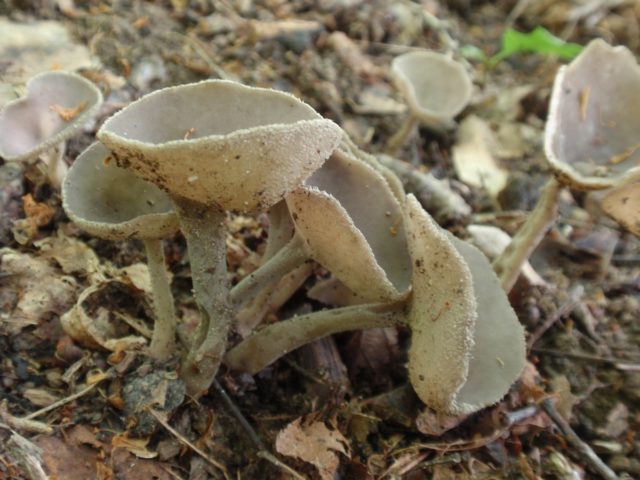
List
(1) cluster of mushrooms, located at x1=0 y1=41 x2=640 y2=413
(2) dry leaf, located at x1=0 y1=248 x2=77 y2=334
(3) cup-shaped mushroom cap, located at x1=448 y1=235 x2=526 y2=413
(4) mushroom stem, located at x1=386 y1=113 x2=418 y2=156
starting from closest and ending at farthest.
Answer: (1) cluster of mushrooms, located at x1=0 y1=41 x2=640 y2=413 < (3) cup-shaped mushroom cap, located at x1=448 y1=235 x2=526 y2=413 < (2) dry leaf, located at x1=0 y1=248 x2=77 y2=334 < (4) mushroom stem, located at x1=386 y1=113 x2=418 y2=156

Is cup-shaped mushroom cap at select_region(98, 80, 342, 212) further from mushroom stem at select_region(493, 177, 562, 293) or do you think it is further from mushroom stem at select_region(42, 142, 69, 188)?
mushroom stem at select_region(493, 177, 562, 293)

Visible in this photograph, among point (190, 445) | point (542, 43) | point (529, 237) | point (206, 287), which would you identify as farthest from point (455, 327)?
point (542, 43)

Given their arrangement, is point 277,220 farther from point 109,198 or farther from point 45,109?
point 45,109

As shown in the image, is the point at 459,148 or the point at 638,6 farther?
the point at 638,6

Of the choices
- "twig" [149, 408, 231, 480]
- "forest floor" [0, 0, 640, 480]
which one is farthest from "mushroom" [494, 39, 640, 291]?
"twig" [149, 408, 231, 480]

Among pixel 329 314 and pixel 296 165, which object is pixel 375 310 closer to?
pixel 329 314

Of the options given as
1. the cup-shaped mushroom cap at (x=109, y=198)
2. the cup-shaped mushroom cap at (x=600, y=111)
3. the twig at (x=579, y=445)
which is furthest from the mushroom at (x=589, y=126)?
the cup-shaped mushroom cap at (x=109, y=198)

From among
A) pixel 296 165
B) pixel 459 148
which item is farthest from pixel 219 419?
pixel 459 148
